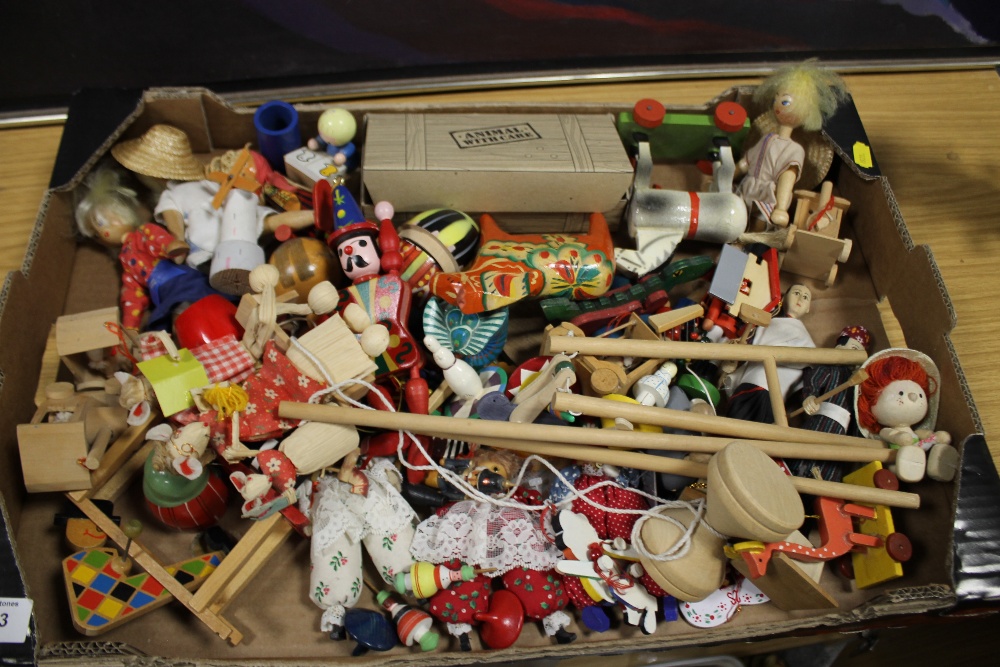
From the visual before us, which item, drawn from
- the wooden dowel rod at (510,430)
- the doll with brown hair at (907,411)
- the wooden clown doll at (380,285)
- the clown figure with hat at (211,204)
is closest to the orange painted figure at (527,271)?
the wooden clown doll at (380,285)

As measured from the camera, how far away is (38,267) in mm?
1179

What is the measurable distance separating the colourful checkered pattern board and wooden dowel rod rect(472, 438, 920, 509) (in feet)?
1.48

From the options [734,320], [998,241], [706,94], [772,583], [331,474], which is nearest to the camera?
[772,583]

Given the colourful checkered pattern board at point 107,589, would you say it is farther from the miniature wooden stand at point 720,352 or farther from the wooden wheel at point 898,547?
the wooden wheel at point 898,547

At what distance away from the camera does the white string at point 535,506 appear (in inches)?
37.7

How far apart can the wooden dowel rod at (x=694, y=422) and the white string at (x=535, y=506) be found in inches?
3.8

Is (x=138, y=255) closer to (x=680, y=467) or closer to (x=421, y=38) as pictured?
(x=421, y=38)

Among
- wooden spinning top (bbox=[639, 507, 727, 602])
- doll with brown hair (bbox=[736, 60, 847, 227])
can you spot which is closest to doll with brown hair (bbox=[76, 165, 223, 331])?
wooden spinning top (bbox=[639, 507, 727, 602])

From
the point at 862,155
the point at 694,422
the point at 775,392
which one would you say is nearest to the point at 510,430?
the point at 694,422

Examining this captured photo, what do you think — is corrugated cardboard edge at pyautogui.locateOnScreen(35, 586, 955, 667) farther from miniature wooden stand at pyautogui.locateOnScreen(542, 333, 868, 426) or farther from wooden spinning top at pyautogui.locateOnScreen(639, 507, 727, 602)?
miniature wooden stand at pyautogui.locateOnScreen(542, 333, 868, 426)

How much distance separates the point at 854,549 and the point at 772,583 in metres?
0.17

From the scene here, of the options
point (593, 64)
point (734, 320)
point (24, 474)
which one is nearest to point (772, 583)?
point (734, 320)

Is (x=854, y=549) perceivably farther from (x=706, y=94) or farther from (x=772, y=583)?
(x=706, y=94)

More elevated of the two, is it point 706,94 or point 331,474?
point 706,94
